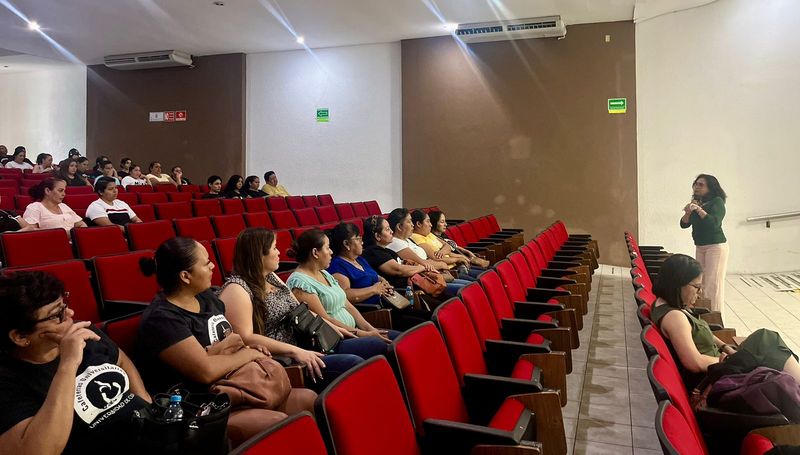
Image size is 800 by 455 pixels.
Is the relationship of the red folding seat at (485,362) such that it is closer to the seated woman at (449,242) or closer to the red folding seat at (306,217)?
the seated woman at (449,242)

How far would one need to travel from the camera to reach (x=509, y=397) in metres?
1.68

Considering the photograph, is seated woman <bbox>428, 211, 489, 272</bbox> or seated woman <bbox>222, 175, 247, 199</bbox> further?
seated woman <bbox>222, 175, 247, 199</bbox>

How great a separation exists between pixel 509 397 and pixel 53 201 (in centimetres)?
376

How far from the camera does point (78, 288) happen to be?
7.50ft

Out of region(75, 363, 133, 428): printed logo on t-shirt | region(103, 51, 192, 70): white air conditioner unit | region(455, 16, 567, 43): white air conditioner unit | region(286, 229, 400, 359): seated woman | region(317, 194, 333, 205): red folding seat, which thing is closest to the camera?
region(75, 363, 133, 428): printed logo on t-shirt

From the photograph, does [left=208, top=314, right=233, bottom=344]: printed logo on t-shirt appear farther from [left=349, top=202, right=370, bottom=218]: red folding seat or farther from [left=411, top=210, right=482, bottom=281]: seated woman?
[left=349, top=202, right=370, bottom=218]: red folding seat

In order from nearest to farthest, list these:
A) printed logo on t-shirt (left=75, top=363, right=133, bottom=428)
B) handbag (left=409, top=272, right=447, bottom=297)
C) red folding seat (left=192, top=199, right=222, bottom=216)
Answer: printed logo on t-shirt (left=75, top=363, right=133, bottom=428)
handbag (left=409, top=272, right=447, bottom=297)
red folding seat (left=192, top=199, right=222, bottom=216)

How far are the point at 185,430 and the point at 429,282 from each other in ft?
7.28

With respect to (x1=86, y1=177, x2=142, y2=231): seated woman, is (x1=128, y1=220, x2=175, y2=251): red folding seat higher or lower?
lower

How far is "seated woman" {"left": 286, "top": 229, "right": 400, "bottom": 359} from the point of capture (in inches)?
92.0

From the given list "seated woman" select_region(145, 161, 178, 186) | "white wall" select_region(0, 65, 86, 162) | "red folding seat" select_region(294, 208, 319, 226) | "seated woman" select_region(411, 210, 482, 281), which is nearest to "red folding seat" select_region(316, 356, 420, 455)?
"seated woman" select_region(411, 210, 482, 281)

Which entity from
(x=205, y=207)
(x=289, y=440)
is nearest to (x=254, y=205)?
(x=205, y=207)

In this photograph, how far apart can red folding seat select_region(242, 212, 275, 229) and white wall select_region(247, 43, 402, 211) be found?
3.46 m

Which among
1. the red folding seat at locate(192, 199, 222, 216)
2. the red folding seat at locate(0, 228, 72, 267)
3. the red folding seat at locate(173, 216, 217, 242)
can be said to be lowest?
the red folding seat at locate(0, 228, 72, 267)
